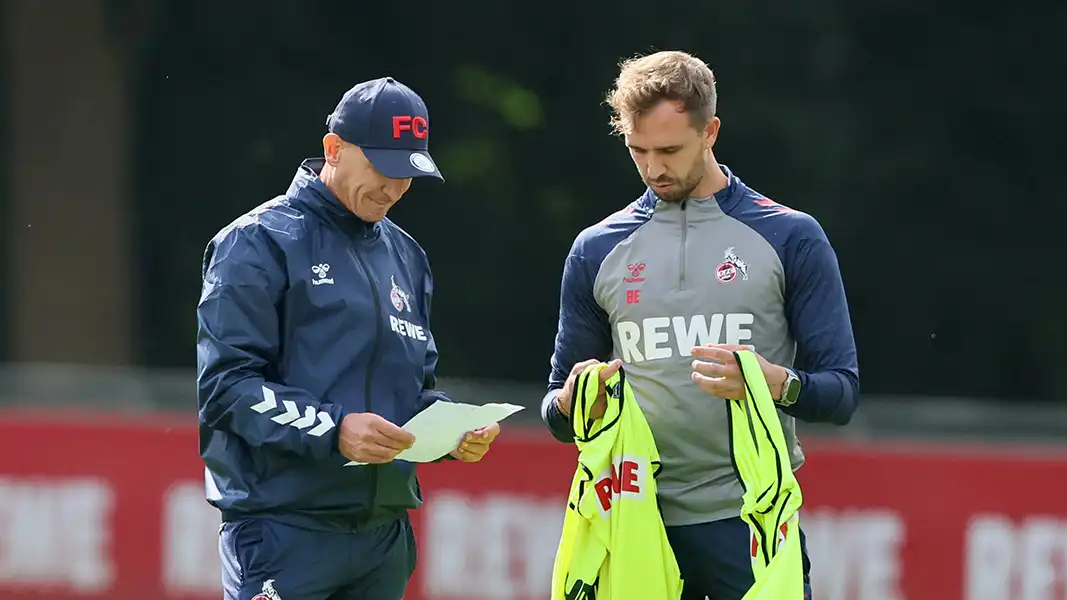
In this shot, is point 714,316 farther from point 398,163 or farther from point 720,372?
point 398,163

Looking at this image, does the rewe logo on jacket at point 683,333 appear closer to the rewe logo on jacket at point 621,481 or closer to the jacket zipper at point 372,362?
the rewe logo on jacket at point 621,481

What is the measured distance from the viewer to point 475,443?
11.1 feet

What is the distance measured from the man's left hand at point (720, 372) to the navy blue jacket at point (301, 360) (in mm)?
658

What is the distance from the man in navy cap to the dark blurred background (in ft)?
8.81

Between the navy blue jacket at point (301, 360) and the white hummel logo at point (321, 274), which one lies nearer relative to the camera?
the navy blue jacket at point (301, 360)

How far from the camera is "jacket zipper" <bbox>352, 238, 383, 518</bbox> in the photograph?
128 inches

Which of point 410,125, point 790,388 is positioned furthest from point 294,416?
point 790,388

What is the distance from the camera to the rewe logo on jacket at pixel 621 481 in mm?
3189

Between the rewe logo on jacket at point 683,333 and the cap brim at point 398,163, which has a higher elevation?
the cap brim at point 398,163

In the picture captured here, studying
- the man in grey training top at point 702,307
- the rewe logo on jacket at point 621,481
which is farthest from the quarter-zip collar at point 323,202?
the rewe logo on jacket at point 621,481

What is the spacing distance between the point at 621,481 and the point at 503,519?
2393 millimetres

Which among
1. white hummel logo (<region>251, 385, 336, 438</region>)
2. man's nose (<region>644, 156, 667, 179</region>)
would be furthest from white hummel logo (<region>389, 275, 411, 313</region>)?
man's nose (<region>644, 156, 667, 179</region>)

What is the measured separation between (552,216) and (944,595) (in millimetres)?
1985

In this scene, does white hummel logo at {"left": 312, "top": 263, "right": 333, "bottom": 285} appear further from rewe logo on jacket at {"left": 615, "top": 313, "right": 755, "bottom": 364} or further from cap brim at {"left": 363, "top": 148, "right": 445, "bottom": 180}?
rewe logo on jacket at {"left": 615, "top": 313, "right": 755, "bottom": 364}
